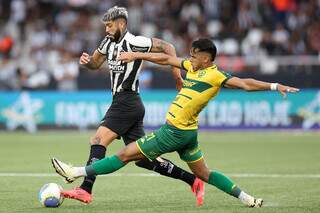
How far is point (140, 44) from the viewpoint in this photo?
1124 cm

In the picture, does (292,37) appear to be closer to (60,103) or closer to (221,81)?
(60,103)

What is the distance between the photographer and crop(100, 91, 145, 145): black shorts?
11148mm

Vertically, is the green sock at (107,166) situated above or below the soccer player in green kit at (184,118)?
below

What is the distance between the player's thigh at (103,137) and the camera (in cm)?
1097

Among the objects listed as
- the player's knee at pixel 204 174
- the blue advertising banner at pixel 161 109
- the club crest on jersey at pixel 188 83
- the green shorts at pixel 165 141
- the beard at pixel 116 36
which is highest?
the beard at pixel 116 36

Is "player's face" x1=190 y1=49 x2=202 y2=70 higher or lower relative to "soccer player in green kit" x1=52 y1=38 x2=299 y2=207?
higher

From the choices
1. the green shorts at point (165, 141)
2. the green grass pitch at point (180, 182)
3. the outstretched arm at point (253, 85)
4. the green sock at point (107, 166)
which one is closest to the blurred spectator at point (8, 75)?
the green grass pitch at point (180, 182)

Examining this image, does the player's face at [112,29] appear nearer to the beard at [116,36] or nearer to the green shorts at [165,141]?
the beard at [116,36]

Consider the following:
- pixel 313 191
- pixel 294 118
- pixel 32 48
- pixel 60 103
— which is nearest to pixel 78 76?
pixel 60 103

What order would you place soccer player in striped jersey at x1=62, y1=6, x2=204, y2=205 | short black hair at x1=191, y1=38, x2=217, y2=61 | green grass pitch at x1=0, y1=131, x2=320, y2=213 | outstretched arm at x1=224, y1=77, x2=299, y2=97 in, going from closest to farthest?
1. outstretched arm at x1=224, y1=77, x2=299, y2=97
2. short black hair at x1=191, y1=38, x2=217, y2=61
3. green grass pitch at x1=0, y1=131, x2=320, y2=213
4. soccer player in striped jersey at x1=62, y1=6, x2=204, y2=205

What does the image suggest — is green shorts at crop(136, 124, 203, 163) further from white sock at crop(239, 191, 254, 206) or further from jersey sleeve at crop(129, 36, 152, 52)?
jersey sleeve at crop(129, 36, 152, 52)

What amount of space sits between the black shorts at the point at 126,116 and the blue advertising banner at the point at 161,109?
12.2m

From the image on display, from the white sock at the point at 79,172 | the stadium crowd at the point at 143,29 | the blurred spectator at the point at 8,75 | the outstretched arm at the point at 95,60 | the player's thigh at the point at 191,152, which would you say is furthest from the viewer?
the stadium crowd at the point at 143,29

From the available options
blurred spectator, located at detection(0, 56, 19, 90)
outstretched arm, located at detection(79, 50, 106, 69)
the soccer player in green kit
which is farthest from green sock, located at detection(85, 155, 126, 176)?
blurred spectator, located at detection(0, 56, 19, 90)
